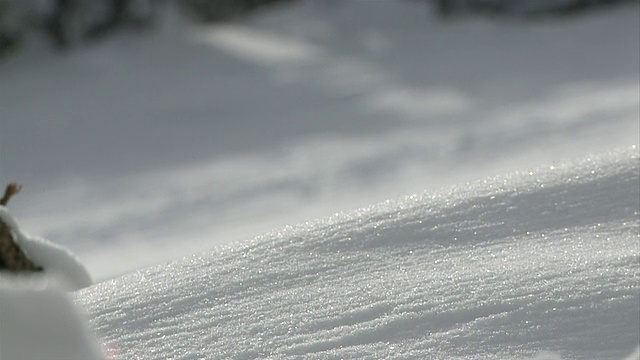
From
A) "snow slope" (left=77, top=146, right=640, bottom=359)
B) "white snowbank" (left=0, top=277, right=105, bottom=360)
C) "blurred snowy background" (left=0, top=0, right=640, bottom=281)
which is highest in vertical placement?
"blurred snowy background" (left=0, top=0, right=640, bottom=281)

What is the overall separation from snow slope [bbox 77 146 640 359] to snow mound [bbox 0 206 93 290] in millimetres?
50

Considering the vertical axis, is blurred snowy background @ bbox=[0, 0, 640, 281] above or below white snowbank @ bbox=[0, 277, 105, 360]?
above

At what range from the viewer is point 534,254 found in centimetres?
171

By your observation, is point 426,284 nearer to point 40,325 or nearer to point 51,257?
point 51,257

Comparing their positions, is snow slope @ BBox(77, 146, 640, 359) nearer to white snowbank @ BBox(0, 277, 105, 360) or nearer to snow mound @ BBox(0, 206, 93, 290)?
snow mound @ BBox(0, 206, 93, 290)

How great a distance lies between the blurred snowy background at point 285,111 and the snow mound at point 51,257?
1.61 metres

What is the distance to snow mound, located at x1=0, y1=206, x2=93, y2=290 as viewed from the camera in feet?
4.99

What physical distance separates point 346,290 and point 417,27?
639cm

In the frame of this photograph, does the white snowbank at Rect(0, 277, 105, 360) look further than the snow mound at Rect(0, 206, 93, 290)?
No

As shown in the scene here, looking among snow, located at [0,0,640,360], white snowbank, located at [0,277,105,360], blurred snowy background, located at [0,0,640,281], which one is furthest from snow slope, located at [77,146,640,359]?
blurred snowy background, located at [0,0,640,281]

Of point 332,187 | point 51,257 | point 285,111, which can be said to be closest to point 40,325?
point 51,257

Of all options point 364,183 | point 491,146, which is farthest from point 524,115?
point 364,183

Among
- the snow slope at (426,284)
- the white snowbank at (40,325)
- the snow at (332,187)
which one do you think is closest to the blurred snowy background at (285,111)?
the snow at (332,187)

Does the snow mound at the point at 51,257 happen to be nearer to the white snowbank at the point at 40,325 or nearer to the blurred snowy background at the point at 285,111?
the white snowbank at the point at 40,325
